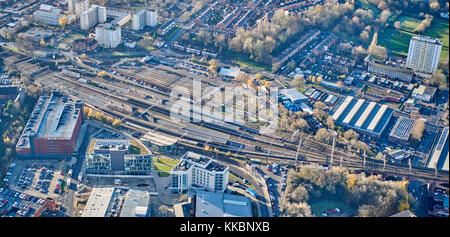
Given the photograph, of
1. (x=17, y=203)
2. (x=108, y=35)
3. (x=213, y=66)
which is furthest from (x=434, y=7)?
(x=17, y=203)

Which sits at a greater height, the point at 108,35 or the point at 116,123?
the point at 108,35

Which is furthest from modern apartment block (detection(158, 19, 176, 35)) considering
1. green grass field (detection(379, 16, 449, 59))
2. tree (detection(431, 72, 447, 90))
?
tree (detection(431, 72, 447, 90))

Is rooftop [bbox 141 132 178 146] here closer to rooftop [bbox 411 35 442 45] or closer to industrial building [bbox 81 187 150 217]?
industrial building [bbox 81 187 150 217]

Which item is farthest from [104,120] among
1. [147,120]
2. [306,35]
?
[306,35]

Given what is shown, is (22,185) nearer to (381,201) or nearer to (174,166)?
(174,166)

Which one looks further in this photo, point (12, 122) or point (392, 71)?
point (392, 71)

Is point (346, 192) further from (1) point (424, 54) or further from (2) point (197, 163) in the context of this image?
(1) point (424, 54)
